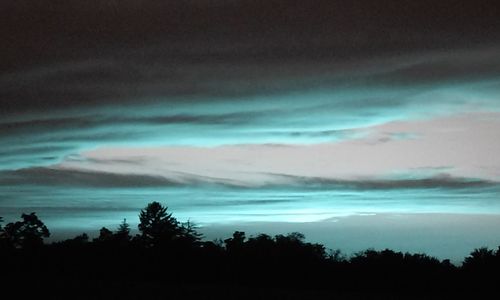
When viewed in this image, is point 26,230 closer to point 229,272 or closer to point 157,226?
point 157,226

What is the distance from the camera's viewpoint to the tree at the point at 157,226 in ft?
140

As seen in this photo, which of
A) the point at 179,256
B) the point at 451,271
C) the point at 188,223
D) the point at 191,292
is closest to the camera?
the point at 191,292

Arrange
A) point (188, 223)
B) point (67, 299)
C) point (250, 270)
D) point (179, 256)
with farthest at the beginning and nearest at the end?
point (188, 223) → point (179, 256) → point (250, 270) → point (67, 299)

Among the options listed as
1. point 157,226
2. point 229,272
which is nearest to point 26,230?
point 157,226

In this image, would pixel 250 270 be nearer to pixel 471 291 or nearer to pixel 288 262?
pixel 288 262

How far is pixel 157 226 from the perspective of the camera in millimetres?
48062

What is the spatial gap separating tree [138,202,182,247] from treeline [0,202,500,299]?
25.4 ft

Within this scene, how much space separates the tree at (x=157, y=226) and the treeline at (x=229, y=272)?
25.4ft

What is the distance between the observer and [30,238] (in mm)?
48562

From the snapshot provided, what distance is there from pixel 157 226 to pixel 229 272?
21766 millimetres

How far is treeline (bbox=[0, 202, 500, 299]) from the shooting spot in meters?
22.2

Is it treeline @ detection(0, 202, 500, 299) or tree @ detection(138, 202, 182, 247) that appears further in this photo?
tree @ detection(138, 202, 182, 247)

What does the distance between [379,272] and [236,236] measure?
25.3 metres

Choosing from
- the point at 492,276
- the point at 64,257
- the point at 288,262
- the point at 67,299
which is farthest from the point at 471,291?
the point at 64,257
